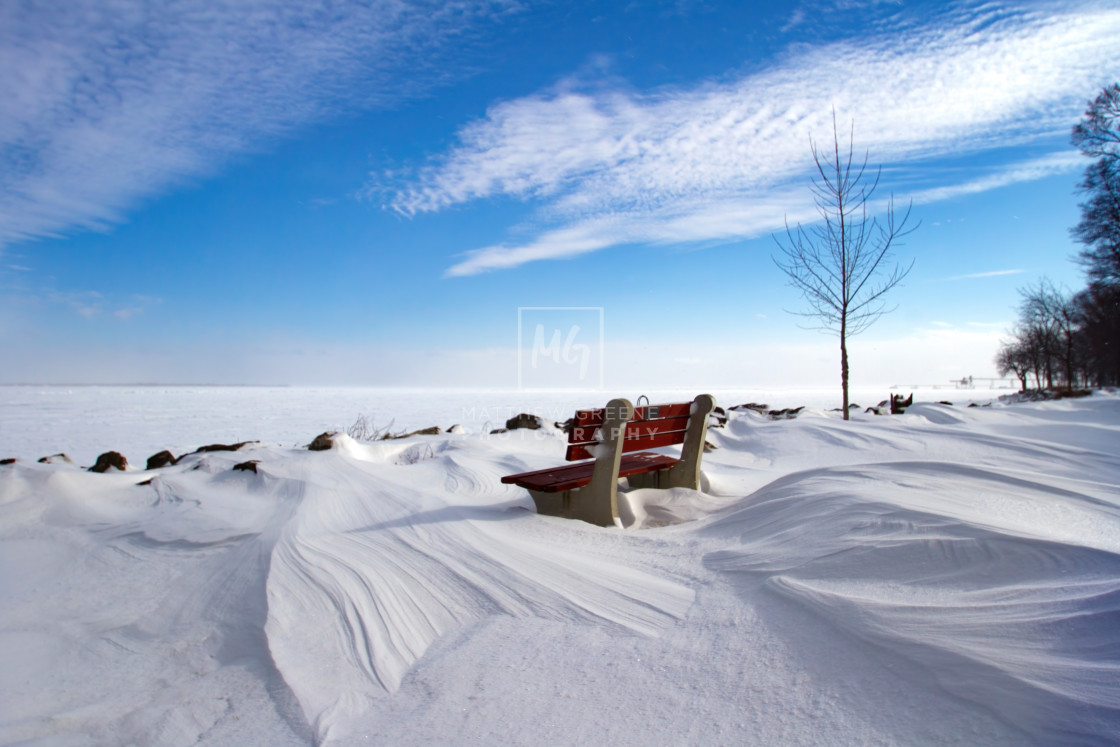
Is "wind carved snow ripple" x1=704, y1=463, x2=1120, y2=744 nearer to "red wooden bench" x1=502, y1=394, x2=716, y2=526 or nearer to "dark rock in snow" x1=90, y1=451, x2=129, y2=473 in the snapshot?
"red wooden bench" x1=502, y1=394, x2=716, y2=526

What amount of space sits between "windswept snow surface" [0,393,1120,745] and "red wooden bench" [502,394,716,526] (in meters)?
0.27

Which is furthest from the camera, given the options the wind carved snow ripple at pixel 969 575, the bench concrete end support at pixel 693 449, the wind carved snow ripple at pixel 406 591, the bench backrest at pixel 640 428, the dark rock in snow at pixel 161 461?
the dark rock in snow at pixel 161 461

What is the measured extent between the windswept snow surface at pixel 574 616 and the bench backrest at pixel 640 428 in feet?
1.90

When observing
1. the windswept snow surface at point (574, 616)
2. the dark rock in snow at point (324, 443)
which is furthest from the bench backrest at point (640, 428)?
the dark rock in snow at point (324, 443)

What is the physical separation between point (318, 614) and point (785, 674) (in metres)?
2.32

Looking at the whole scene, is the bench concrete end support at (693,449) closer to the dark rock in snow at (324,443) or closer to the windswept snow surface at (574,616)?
the windswept snow surface at (574,616)

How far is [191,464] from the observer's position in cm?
687

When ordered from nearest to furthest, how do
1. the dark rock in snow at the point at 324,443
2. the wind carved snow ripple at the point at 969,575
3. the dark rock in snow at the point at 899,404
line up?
the wind carved snow ripple at the point at 969,575 < the dark rock in snow at the point at 324,443 < the dark rock in snow at the point at 899,404

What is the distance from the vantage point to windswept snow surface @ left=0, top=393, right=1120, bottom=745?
2.17 metres

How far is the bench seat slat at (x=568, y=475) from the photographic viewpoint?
4684 mm

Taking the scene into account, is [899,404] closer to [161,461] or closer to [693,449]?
[693,449]

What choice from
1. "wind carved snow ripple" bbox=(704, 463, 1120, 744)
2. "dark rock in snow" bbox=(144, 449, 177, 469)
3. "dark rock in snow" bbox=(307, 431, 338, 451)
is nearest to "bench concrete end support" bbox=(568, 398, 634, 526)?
"wind carved snow ripple" bbox=(704, 463, 1120, 744)

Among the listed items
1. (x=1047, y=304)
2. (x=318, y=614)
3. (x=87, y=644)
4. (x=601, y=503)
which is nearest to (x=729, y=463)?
(x=601, y=503)

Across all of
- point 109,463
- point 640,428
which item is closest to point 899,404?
point 640,428
